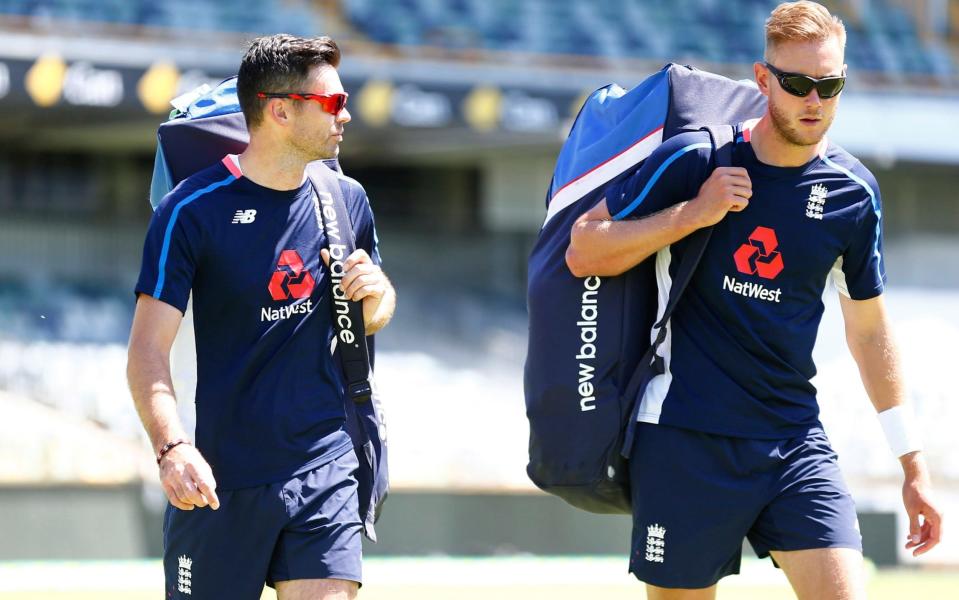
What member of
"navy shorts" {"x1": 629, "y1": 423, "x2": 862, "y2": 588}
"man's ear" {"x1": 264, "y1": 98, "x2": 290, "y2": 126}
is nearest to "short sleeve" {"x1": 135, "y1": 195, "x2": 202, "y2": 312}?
"man's ear" {"x1": 264, "y1": 98, "x2": 290, "y2": 126}


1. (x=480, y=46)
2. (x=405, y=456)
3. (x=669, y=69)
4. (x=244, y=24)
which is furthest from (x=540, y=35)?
(x=669, y=69)

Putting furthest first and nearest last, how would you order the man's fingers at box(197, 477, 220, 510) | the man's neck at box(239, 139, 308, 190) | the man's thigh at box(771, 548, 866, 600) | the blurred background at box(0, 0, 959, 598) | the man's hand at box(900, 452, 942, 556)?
1. the blurred background at box(0, 0, 959, 598)
2. the man's hand at box(900, 452, 942, 556)
3. the man's neck at box(239, 139, 308, 190)
4. the man's thigh at box(771, 548, 866, 600)
5. the man's fingers at box(197, 477, 220, 510)

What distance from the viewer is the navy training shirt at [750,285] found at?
4.04 metres

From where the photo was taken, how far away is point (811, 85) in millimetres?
3914

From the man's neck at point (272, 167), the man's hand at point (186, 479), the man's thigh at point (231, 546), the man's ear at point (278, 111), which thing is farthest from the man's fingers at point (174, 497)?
the man's ear at point (278, 111)

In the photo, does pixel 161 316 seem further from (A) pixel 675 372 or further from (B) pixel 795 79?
(B) pixel 795 79

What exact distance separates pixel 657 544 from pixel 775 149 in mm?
1138

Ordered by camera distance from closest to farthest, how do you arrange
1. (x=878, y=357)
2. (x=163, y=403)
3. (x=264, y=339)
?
(x=163, y=403)
(x=264, y=339)
(x=878, y=357)

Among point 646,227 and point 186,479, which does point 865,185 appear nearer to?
point 646,227

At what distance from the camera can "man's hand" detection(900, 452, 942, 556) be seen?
13.4ft

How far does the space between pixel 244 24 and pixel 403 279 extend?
3.82 meters

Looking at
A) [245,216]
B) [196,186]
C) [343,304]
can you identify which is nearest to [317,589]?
[343,304]

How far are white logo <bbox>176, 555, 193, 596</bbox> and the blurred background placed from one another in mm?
5022

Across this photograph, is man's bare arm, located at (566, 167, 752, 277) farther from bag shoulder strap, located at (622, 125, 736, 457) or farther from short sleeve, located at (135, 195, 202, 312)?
short sleeve, located at (135, 195, 202, 312)
